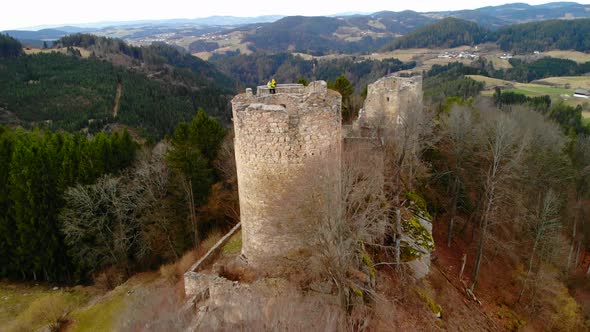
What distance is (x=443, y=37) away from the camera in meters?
187

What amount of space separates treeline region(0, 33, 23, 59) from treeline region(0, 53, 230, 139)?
146 inches

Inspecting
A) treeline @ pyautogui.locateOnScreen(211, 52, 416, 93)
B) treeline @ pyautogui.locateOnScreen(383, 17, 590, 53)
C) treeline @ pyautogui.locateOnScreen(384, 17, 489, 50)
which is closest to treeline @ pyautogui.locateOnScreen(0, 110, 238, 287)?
treeline @ pyautogui.locateOnScreen(211, 52, 416, 93)

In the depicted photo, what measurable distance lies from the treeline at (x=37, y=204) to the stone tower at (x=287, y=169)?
15.1 metres

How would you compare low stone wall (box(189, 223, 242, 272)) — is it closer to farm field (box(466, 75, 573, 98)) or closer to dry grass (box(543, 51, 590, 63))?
farm field (box(466, 75, 573, 98))


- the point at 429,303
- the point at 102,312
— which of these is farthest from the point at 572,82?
the point at 102,312

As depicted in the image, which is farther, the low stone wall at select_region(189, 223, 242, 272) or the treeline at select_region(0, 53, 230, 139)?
the treeline at select_region(0, 53, 230, 139)

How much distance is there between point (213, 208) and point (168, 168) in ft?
12.7

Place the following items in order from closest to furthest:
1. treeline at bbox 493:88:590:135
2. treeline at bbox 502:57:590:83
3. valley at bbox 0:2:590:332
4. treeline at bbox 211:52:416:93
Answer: valley at bbox 0:2:590:332, treeline at bbox 493:88:590:135, treeline at bbox 502:57:590:83, treeline at bbox 211:52:416:93

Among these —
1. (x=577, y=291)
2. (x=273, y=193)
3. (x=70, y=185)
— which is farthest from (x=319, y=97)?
(x=577, y=291)

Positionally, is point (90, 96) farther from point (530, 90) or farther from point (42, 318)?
point (530, 90)

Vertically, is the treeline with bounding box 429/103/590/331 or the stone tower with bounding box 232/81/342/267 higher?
the stone tower with bounding box 232/81/342/267

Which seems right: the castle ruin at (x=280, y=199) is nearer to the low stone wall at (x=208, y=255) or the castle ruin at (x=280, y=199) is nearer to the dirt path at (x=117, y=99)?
the low stone wall at (x=208, y=255)

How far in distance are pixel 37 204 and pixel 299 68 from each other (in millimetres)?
158254

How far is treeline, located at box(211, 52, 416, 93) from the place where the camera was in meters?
138
